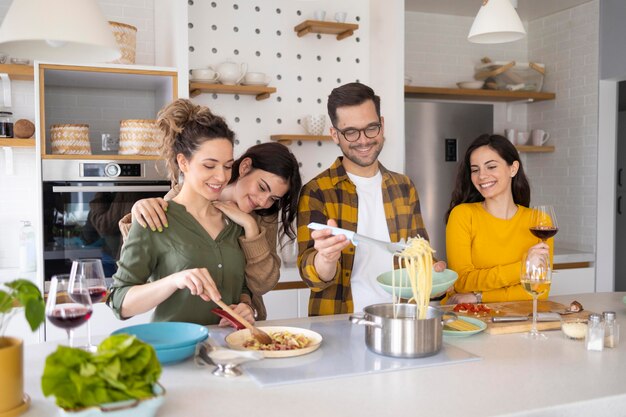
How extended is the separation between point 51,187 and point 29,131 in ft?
1.54

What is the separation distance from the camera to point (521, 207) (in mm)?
2881

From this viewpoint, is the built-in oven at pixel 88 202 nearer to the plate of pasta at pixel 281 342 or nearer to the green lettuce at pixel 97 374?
the plate of pasta at pixel 281 342

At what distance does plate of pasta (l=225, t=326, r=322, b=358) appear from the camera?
5.50ft

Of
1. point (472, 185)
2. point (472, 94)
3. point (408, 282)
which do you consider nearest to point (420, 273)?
point (408, 282)

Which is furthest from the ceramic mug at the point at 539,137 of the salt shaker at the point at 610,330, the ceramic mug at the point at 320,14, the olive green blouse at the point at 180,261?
the olive green blouse at the point at 180,261

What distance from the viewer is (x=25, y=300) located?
1.26 meters

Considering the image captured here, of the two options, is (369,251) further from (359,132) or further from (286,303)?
(286,303)

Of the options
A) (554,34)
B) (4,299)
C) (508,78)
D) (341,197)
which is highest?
(554,34)

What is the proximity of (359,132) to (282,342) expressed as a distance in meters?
0.97

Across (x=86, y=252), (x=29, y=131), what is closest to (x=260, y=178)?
(x=86, y=252)

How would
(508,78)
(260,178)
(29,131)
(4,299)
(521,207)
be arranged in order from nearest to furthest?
(4,299)
(260,178)
(521,207)
(29,131)
(508,78)

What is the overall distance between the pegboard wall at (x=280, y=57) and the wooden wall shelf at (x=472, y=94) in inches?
24.4

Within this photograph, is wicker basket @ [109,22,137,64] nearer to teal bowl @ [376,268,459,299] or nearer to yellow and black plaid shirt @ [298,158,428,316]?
yellow and black plaid shirt @ [298,158,428,316]

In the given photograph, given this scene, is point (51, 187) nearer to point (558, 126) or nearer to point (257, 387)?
point (257, 387)
